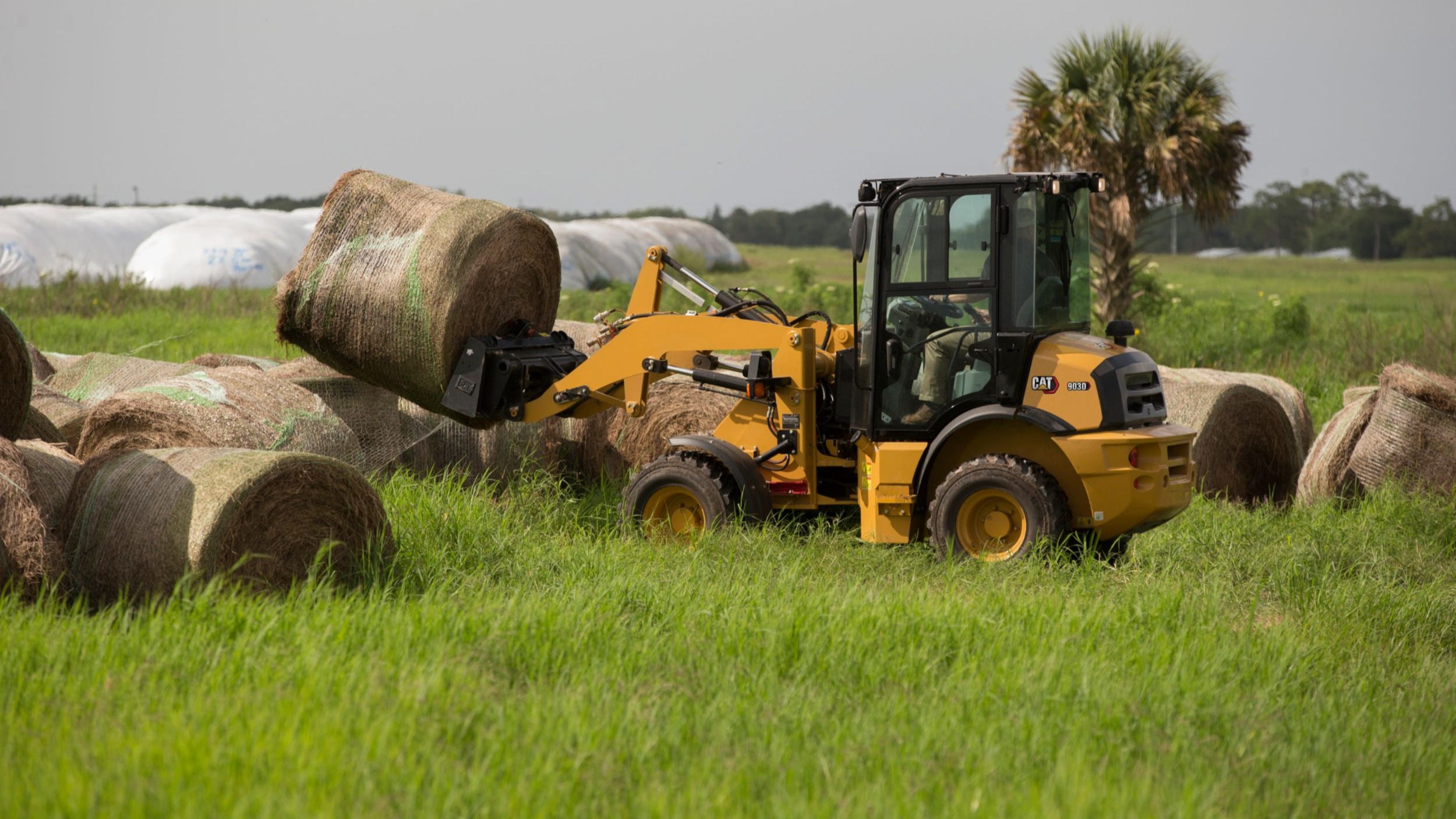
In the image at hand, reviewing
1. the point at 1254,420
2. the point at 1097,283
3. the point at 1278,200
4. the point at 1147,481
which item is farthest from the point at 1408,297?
the point at 1278,200

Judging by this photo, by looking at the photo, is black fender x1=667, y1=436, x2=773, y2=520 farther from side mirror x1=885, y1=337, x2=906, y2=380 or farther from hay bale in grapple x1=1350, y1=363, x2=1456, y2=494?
hay bale in grapple x1=1350, y1=363, x2=1456, y2=494

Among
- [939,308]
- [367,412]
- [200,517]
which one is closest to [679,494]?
[939,308]

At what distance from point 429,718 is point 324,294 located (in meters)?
4.30

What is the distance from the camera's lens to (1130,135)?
1691cm

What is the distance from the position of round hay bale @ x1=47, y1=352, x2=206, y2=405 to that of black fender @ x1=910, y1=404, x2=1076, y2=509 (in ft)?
16.6

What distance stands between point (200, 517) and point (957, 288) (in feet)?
13.4

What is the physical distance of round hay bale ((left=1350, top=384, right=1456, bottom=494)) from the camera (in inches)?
379

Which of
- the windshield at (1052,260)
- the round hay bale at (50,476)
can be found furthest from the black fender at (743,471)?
the round hay bale at (50,476)

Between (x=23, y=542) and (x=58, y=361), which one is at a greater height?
(x=58, y=361)

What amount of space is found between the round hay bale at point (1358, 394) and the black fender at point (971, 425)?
4.27 m

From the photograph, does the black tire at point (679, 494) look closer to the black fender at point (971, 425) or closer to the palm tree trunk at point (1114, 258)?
the black fender at point (971, 425)

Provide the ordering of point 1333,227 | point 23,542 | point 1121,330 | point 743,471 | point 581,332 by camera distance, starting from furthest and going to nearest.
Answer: point 1333,227
point 581,332
point 743,471
point 1121,330
point 23,542

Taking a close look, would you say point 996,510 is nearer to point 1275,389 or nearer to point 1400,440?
point 1400,440

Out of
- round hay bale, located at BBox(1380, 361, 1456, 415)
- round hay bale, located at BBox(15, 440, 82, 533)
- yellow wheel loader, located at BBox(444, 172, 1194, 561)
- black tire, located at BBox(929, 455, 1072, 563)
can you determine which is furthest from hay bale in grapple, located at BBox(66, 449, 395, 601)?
round hay bale, located at BBox(1380, 361, 1456, 415)
